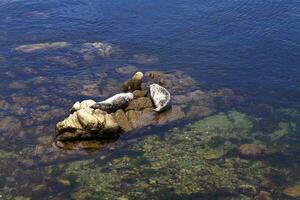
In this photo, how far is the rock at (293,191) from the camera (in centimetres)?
1967

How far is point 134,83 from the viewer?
2603 centimetres

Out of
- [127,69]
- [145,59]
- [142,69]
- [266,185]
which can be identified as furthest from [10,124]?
[266,185]

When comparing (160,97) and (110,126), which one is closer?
(110,126)

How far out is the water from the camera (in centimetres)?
2045

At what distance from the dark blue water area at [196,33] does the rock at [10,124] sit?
18.6 ft

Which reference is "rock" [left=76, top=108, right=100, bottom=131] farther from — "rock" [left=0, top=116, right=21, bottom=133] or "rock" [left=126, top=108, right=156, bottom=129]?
"rock" [left=0, top=116, right=21, bottom=133]

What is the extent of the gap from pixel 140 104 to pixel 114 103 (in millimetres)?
1510

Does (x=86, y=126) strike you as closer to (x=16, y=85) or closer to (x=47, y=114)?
(x=47, y=114)

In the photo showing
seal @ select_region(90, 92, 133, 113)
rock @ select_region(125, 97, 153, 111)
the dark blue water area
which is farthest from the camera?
the dark blue water area

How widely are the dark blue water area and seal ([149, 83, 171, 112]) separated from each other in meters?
3.85

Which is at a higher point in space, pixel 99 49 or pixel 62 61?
pixel 99 49

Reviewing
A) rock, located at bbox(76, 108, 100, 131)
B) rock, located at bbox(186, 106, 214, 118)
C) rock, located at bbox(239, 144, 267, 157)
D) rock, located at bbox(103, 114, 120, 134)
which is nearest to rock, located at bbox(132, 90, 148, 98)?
rock, located at bbox(186, 106, 214, 118)

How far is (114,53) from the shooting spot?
31.1 meters

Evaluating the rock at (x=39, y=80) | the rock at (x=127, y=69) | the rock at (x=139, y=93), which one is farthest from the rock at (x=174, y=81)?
the rock at (x=39, y=80)
